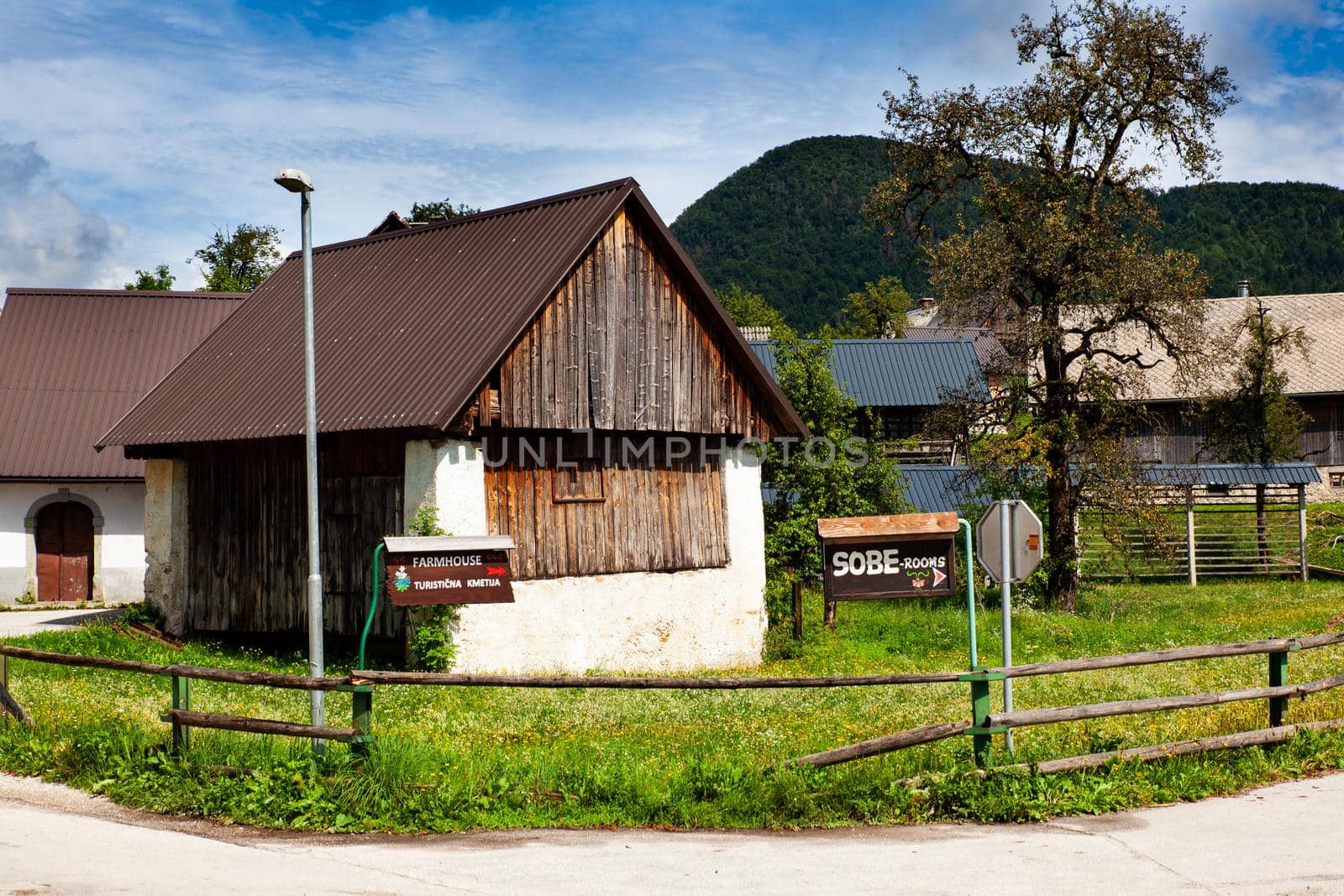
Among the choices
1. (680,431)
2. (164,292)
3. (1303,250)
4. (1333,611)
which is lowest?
(1333,611)

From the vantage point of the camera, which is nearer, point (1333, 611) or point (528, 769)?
point (528, 769)

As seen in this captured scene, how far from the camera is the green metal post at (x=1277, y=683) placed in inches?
494

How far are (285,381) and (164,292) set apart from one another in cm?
1586

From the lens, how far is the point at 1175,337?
2827 cm

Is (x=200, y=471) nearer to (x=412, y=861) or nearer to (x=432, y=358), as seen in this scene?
(x=432, y=358)

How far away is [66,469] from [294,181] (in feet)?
76.2

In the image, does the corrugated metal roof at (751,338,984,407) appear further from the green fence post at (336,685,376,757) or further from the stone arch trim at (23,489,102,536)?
the green fence post at (336,685,376,757)

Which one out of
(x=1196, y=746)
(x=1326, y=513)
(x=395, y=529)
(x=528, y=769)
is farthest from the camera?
(x=1326, y=513)

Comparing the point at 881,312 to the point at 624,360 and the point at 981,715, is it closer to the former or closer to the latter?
the point at 624,360

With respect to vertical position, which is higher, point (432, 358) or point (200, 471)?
point (432, 358)

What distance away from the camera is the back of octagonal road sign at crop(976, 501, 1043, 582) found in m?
11.4

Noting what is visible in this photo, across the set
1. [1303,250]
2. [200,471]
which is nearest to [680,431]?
[200,471]

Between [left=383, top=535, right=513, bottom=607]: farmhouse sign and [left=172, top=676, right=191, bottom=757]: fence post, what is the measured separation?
3858mm

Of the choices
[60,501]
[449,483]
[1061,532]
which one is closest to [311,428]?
[449,483]
